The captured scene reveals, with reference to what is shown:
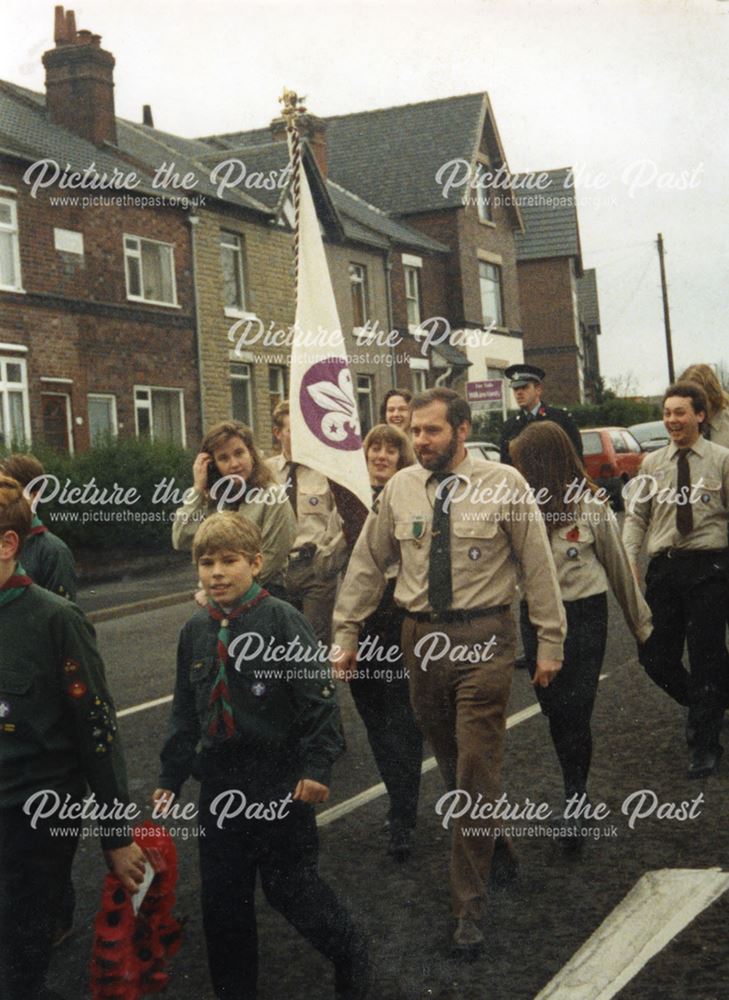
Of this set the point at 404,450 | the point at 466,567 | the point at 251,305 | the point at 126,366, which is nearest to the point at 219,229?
the point at 251,305

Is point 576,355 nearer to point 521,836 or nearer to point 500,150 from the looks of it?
point 500,150

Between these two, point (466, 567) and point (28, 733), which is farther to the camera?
point (466, 567)

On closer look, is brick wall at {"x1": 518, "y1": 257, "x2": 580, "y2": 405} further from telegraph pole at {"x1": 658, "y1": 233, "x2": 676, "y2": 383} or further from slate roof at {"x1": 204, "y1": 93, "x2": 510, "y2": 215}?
slate roof at {"x1": 204, "y1": 93, "x2": 510, "y2": 215}

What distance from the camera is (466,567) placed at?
17.5ft

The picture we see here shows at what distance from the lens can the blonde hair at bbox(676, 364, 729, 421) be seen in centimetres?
790

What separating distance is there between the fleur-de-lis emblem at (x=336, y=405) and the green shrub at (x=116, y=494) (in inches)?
498

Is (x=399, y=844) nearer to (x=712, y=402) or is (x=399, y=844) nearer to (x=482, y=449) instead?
(x=712, y=402)

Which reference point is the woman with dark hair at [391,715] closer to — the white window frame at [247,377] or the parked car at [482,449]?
the parked car at [482,449]

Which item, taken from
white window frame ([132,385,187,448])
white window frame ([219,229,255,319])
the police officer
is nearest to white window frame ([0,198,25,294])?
white window frame ([132,385,187,448])

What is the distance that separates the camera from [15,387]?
2462cm

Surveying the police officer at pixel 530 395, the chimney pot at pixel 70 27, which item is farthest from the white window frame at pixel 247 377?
the police officer at pixel 530 395

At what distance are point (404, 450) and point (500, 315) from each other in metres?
41.4

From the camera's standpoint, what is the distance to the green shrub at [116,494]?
69.5 ft

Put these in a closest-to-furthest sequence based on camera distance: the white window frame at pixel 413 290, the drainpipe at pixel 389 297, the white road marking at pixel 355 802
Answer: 1. the white road marking at pixel 355 802
2. the drainpipe at pixel 389 297
3. the white window frame at pixel 413 290
